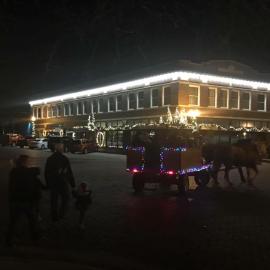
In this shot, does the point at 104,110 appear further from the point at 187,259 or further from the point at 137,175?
the point at 187,259

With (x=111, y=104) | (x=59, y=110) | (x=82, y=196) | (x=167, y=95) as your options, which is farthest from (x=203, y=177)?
(x=59, y=110)

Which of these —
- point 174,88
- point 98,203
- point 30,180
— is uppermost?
point 174,88

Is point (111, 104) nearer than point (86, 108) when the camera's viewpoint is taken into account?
Yes

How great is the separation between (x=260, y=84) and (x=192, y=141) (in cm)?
4008

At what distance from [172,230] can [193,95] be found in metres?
39.4

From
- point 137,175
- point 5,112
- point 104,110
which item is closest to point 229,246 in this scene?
point 137,175

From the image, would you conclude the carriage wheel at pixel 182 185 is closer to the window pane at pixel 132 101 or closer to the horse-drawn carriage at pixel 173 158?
the horse-drawn carriage at pixel 173 158

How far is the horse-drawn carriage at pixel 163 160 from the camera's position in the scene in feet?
52.7

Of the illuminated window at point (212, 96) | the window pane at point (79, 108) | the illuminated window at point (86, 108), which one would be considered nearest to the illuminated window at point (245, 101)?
the illuminated window at point (212, 96)

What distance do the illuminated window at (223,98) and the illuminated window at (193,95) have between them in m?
3.86

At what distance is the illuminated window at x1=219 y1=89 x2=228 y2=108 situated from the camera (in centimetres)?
5200

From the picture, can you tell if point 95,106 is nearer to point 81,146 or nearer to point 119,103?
point 119,103

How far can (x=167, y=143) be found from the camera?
55.8ft

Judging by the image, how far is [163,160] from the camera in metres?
16.2
